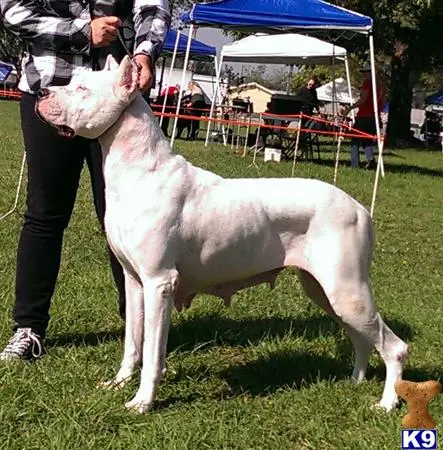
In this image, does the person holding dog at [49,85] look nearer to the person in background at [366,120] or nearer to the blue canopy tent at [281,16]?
the blue canopy tent at [281,16]

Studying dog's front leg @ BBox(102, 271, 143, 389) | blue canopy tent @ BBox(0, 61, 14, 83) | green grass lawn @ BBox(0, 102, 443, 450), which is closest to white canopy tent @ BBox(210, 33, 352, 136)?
green grass lawn @ BBox(0, 102, 443, 450)

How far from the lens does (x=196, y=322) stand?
491 cm

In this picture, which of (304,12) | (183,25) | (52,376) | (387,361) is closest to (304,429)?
(387,361)

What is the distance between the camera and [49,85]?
12.8ft

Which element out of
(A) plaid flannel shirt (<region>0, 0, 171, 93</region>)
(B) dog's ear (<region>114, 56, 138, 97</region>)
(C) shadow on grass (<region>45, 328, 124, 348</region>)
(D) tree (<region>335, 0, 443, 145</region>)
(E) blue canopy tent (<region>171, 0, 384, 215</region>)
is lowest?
(C) shadow on grass (<region>45, 328, 124, 348</region>)

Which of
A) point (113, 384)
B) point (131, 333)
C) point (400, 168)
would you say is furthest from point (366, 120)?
point (113, 384)

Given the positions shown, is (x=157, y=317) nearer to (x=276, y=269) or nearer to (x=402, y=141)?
(x=276, y=269)

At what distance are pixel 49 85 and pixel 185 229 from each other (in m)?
1.12

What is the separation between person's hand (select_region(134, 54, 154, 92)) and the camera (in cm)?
358

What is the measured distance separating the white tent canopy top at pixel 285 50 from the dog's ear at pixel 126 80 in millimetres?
16301

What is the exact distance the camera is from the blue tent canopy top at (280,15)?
552 inches

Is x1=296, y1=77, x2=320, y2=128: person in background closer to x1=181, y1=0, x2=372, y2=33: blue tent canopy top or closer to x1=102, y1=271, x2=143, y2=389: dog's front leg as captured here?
x1=181, y1=0, x2=372, y2=33: blue tent canopy top

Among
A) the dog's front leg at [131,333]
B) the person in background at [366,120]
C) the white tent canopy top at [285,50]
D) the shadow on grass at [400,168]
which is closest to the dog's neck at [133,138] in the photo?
the dog's front leg at [131,333]

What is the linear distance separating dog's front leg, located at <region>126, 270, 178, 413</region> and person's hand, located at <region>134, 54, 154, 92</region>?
884 mm
